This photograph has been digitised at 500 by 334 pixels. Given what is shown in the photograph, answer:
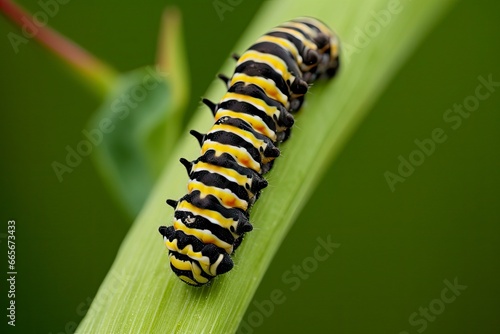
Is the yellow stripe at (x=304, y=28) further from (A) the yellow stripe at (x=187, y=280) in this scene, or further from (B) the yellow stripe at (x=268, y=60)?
(A) the yellow stripe at (x=187, y=280)

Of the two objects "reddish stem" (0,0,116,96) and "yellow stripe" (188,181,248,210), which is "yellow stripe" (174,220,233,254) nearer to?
"yellow stripe" (188,181,248,210)

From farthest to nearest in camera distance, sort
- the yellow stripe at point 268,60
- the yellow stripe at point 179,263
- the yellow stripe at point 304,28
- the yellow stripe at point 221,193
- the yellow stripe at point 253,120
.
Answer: the yellow stripe at point 304,28 → the yellow stripe at point 268,60 → the yellow stripe at point 253,120 → the yellow stripe at point 221,193 → the yellow stripe at point 179,263

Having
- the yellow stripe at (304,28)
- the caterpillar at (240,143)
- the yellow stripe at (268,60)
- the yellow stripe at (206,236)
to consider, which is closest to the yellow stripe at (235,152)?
the caterpillar at (240,143)

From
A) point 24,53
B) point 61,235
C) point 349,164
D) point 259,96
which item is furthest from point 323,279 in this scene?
point 24,53

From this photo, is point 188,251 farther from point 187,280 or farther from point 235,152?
point 235,152

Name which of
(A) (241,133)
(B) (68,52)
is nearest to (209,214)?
(A) (241,133)

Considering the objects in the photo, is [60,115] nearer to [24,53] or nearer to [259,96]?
[24,53]

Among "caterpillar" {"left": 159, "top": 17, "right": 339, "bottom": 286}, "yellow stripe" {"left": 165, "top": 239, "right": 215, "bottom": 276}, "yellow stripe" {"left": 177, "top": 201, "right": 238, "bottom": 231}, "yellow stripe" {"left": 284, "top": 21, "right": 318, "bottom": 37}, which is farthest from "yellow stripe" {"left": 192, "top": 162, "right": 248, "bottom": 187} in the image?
"yellow stripe" {"left": 284, "top": 21, "right": 318, "bottom": 37}

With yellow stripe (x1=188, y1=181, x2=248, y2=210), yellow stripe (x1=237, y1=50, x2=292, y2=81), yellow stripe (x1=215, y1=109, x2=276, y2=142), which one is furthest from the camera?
yellow stripe (x1=237, y1=50, x2=292, y2=81)
